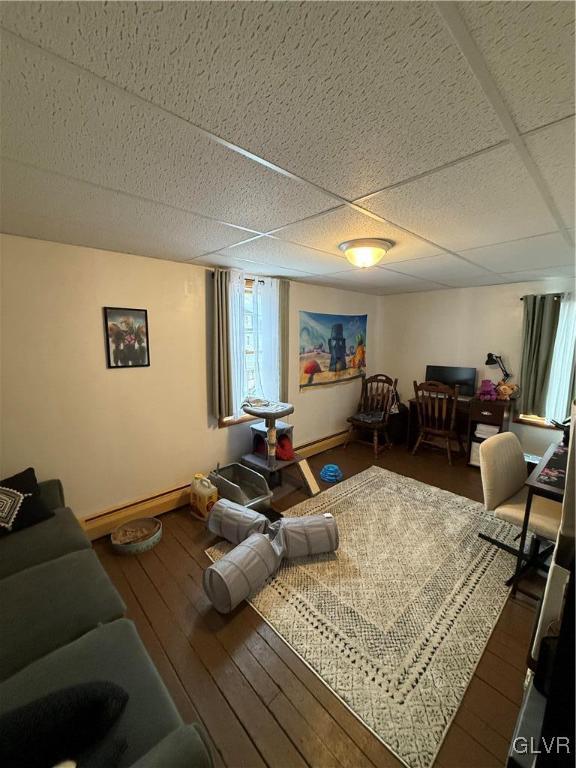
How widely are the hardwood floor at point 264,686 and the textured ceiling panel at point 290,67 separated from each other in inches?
84.9

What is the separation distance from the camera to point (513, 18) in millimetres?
558

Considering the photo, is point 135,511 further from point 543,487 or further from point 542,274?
point 542,274

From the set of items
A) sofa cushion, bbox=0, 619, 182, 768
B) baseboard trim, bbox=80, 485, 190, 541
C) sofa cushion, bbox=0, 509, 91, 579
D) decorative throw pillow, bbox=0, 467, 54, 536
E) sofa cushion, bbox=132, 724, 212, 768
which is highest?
decorative throw pillow, bbox=0, 467, 54, 536

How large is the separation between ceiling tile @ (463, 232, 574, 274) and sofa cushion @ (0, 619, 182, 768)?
288 cm

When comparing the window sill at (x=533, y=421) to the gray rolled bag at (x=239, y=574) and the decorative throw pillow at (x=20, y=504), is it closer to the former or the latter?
the gray rolled bag at (x=239, y=574)

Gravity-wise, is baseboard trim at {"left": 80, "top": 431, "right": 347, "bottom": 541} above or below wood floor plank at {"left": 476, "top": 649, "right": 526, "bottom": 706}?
above

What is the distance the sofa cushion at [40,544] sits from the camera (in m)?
1.53

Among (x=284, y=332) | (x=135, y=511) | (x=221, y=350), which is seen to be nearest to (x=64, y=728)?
(x=135, y=511)

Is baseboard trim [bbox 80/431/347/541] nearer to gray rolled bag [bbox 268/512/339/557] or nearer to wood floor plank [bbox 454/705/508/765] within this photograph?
gray rolled bag [bbox 268/512/339/557]

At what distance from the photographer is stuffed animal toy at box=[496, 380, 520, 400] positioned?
346cm

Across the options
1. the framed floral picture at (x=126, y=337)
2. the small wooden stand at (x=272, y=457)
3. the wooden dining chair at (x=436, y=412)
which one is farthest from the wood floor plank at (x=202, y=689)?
the wooden dining chair at (x=436, y=412)

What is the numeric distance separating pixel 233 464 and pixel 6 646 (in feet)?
6.52

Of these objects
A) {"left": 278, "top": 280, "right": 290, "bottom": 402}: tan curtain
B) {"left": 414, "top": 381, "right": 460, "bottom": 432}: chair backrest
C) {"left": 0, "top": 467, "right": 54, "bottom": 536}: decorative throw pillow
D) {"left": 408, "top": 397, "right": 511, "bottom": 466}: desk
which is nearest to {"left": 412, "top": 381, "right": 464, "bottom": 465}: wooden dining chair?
{"left": 414, "top": 381, "right": 460, "bottom": 432}: chair backrest

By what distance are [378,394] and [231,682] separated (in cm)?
368
